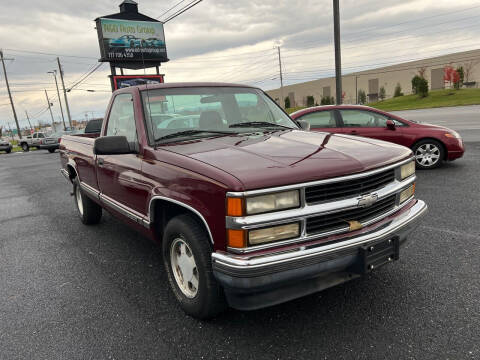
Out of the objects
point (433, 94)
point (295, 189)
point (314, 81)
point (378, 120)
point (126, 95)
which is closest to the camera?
point (295, 189)

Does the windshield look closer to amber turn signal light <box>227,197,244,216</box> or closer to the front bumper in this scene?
amber turn signal light <box>227,197,244,216</box>

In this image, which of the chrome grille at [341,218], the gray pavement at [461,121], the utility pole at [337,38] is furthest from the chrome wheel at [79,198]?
the gray pavement at [461,121]

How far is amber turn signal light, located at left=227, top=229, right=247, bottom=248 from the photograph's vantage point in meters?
2.13

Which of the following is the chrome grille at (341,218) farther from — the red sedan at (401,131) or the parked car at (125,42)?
the parked car at (125,42)

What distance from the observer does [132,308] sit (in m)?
2.98

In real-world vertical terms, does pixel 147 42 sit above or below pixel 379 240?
above

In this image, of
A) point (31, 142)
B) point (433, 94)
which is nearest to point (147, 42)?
point (31, 142)

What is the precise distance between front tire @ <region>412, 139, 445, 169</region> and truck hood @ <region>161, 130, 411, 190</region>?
17.7 feet

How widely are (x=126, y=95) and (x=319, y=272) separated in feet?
8.84

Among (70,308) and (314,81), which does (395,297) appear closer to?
(70,308)

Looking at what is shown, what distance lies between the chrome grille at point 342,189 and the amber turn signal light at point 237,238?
464 millimetres

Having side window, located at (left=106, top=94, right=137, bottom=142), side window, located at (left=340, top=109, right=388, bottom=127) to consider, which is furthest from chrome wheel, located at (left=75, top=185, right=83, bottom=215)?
side window, located at (left=340, top=109, right=388, bottom=127)

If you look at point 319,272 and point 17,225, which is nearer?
point 319,272

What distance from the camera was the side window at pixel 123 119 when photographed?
11.5 ft
